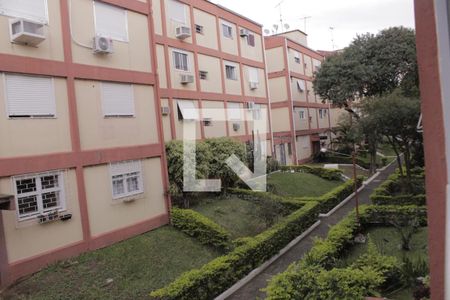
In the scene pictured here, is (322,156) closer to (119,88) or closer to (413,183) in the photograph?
(413,183)

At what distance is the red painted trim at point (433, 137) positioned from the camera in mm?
2125

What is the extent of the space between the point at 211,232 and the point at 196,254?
949 millimetres

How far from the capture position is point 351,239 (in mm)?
12023

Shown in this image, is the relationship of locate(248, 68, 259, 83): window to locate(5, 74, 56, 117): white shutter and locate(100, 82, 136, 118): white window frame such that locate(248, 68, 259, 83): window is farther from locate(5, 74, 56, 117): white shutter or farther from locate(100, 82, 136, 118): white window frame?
locate(5, 74, 56, 117): white shutter

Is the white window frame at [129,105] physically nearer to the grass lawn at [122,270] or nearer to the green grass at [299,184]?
the grass lawn at [122,270]

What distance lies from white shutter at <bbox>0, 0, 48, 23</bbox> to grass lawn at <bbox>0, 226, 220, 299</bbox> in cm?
658

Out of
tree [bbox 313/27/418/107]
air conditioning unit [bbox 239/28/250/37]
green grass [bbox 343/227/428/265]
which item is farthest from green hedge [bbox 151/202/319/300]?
tree [bbox 313/27/418/107]

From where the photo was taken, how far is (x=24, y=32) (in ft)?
31.5

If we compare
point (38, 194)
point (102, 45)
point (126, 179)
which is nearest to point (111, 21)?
point (102, 45)

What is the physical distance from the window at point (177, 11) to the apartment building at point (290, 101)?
42.4ft

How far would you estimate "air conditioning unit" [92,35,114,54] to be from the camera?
1185cm

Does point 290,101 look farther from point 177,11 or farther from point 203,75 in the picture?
point 177,11

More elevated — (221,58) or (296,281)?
(221,58)

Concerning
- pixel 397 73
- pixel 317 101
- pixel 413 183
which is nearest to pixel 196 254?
pixel 413 183
